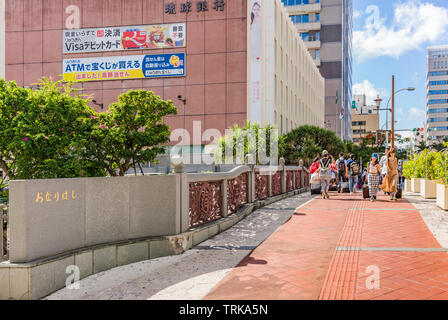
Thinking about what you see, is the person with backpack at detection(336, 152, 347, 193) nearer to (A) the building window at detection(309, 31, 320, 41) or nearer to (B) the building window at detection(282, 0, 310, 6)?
(B) the building window at detection(282, 0, 310, 6)

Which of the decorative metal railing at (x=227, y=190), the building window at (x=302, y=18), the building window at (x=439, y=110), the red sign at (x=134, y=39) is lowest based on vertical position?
the decorative metal railing at (x=227, y=190)

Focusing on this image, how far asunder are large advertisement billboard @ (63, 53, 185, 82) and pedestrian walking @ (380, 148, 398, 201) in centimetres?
2427

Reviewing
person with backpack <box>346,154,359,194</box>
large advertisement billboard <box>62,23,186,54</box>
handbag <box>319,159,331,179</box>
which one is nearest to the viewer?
handbag <box>319,159,331,179</box>

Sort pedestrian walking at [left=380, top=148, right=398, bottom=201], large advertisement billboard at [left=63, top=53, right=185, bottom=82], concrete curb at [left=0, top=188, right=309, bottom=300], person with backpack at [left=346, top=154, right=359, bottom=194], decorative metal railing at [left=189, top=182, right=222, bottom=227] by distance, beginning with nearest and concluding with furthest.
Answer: concrete curb at [left=0, top=188, right=309, bottom=300], decorative metal railing at [left=189, top=182, right=222, bottom=227], pedestrian walking at [left=380, top=148, right=398, bottom=201], person with backpack at [left=346, top=154, right=359, bottom=194], large advertisement billboard at [left=63, top=53, right=185, bottom=82]

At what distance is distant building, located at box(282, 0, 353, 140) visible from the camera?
2822 inches

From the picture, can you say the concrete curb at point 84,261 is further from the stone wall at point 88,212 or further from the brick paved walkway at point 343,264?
the brick paved walkway at point 343,264

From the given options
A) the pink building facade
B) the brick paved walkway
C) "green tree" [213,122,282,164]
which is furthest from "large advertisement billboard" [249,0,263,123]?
the brick paved walkway

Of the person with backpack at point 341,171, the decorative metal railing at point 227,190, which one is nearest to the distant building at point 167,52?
the person with backpack at point 341,171

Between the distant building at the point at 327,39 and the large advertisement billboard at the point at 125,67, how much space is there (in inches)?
1646

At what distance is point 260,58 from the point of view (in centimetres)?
3359

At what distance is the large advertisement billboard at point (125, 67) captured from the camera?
35438mm

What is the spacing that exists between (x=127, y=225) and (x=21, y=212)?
2.07m

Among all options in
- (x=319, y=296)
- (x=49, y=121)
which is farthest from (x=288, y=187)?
(x=319, y=296)
